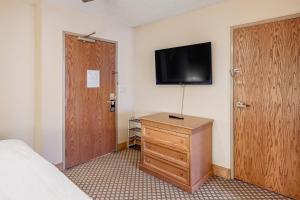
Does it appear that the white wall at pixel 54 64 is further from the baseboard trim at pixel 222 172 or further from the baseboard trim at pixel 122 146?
the baseboard trim at pixel 222 172

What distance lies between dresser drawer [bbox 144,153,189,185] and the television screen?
110cm

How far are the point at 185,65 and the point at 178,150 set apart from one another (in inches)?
44.9

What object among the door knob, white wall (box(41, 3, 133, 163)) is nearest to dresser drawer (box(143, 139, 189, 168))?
the door knob

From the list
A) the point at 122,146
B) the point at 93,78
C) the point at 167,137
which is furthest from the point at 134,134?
the point at 167,137

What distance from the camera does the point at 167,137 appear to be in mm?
2566

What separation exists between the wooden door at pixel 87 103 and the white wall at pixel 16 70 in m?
0.47

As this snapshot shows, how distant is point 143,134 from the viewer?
2867 millimetres

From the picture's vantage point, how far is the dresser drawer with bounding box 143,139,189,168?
7.88 feet

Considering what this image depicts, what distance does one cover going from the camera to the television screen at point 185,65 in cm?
265

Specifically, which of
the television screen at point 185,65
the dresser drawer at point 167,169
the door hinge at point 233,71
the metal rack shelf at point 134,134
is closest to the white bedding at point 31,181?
the dresser drawer at point 167,169

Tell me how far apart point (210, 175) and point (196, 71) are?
1377 mm

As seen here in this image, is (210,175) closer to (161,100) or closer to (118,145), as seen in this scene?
(161,100)

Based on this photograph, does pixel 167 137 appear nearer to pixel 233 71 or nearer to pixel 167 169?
pixel 167 169

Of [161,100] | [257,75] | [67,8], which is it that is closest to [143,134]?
[161,100]
